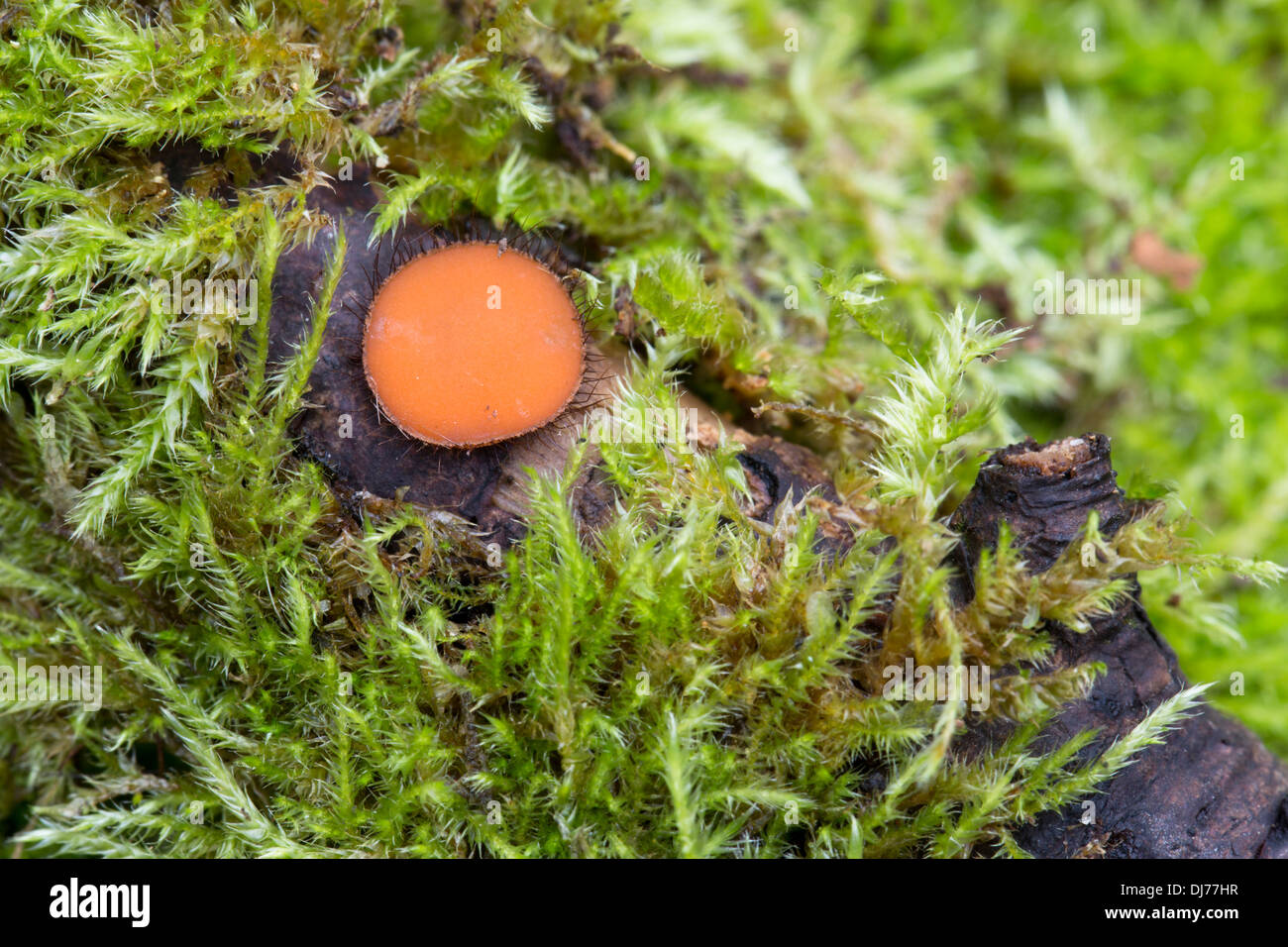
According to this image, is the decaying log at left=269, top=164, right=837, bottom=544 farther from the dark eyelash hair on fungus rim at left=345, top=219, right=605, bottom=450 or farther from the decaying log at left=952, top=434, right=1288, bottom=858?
the decaying log at left=952, top=434, right=1288, bottom=858

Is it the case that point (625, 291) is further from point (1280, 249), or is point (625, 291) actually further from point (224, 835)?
point (1280, 249)

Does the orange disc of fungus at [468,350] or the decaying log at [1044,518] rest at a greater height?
the orange disc of fungus at [468,350]

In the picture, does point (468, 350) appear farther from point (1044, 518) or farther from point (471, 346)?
point (1044, 518)

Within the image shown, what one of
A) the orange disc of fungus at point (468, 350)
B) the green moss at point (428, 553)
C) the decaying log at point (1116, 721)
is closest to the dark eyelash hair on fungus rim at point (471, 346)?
the orange disc of fungus at point (468, 350)

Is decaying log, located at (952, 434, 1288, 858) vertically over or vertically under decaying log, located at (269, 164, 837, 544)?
under

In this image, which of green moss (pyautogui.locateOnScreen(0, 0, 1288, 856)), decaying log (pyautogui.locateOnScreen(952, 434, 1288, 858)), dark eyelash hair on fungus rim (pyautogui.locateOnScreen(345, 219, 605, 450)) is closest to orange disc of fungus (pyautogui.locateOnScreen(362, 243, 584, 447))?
dark eyelash hair on fungus rim (pyautogui.locateOnScreen(345, 219, 605, 450))

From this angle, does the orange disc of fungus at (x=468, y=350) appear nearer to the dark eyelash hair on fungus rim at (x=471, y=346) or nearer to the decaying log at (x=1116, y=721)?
the dark eyelash hair on fungus rim at (x=471, y=346)

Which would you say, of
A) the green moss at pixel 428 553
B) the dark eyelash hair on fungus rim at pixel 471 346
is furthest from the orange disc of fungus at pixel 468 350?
the green moss at pixel 428 553

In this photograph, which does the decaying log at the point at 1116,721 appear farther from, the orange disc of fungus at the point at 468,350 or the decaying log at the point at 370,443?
the orange disc of fungus at the point at 468,350
